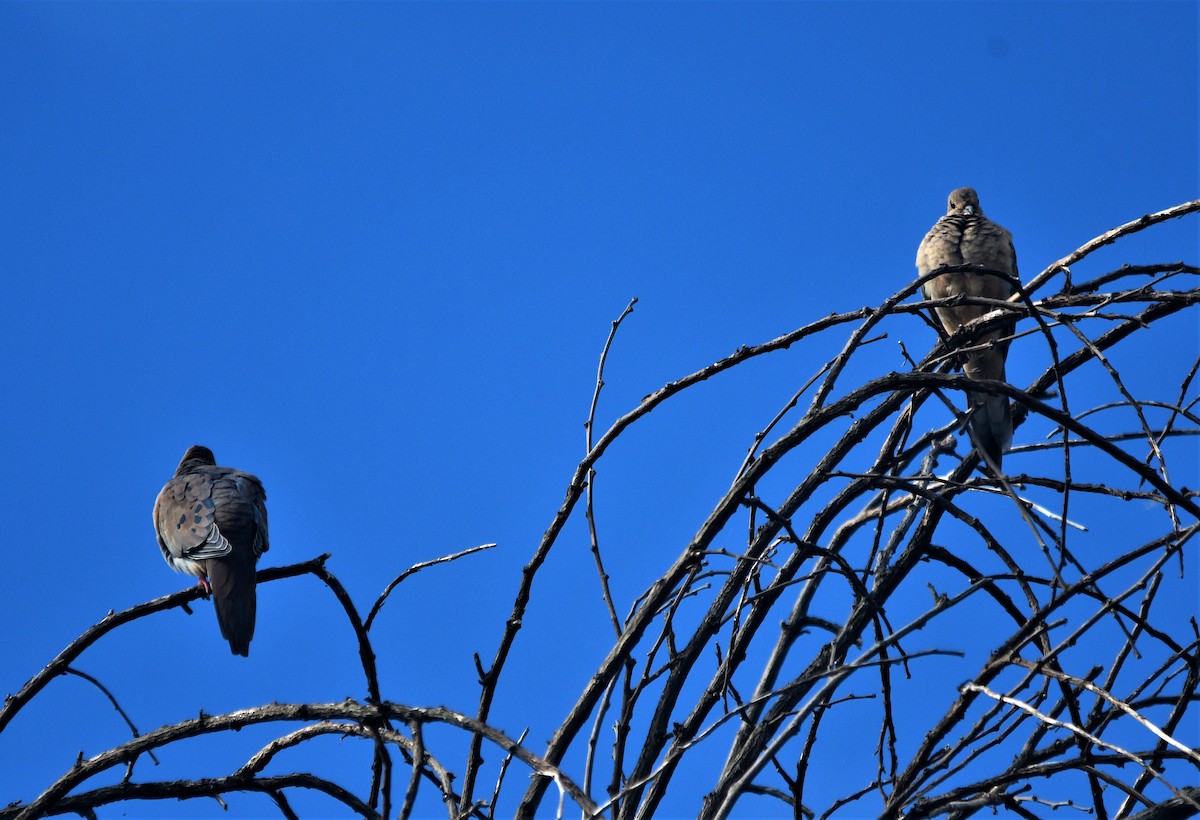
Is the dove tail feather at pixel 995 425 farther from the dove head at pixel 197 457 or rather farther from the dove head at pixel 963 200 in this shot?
the dove head at pixel 197 457

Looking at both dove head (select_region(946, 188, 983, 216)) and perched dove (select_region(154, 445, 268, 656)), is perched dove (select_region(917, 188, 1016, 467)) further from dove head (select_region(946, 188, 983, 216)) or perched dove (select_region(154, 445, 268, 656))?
perched dove (select_region(154, 445, 268, 656))

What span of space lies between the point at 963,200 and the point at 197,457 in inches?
169

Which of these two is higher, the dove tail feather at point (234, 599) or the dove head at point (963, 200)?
the dove head at point (963, 200)

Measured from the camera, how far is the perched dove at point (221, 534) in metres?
4.77

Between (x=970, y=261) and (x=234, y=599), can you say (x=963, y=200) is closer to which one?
(x=970, y=261)

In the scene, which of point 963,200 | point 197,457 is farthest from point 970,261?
point 197,457

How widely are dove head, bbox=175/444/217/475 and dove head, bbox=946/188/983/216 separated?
409cm

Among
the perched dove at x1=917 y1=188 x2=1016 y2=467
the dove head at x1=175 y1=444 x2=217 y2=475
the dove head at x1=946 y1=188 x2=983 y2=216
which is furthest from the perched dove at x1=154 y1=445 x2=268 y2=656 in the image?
the dove head at x1=946 y1=188 x2=983 y2=216

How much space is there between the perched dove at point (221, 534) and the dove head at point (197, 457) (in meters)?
0.62

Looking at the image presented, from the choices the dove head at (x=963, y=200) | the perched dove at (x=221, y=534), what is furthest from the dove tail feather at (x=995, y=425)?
the perched dove at (x=221, y=534)

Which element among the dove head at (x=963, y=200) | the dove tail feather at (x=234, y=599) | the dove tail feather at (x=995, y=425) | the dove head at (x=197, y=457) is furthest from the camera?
Result: the dove head at (x=197, y=457)

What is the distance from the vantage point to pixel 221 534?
5129mm

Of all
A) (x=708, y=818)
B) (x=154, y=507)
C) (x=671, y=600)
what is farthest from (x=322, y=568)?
(x=154, y=507)

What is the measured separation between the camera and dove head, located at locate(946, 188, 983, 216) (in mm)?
6008
